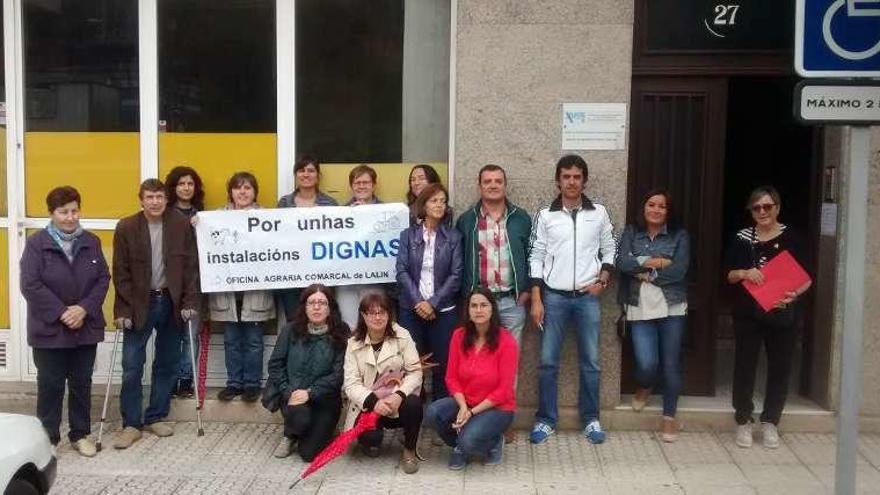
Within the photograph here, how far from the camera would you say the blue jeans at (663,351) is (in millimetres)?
7062

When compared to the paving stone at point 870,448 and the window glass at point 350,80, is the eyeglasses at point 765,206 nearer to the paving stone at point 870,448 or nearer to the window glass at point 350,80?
the paving stone at point 870,448

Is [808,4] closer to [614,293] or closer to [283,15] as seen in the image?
[614,293]

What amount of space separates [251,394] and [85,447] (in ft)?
4.11

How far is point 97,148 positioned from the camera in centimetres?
789

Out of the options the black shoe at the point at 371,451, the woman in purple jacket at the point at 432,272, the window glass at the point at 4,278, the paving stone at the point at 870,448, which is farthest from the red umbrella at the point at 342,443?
the paving stone at the point at 870,448

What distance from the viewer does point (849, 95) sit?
444cm

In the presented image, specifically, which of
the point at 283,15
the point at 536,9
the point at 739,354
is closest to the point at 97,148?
the point at 283,15

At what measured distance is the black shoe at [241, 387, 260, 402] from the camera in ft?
24.5

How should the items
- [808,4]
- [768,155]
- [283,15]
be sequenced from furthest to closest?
1. [768,155]
2. [283,15]
3. [808,4]

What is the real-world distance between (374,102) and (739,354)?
3.36 m

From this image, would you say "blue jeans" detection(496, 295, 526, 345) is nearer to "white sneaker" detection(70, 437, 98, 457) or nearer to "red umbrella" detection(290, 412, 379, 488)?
"red umbrella" detection(290, 412, 379, 488)

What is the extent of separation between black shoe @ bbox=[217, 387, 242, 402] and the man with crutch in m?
0.42

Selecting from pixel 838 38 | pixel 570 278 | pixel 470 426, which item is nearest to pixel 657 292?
pixel 570 278

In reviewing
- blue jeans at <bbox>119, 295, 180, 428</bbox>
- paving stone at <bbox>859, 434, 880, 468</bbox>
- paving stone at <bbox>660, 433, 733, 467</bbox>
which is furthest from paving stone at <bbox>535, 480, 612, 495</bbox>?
blue jeans at <bbox>119, 295, 180, 428</bbox>
